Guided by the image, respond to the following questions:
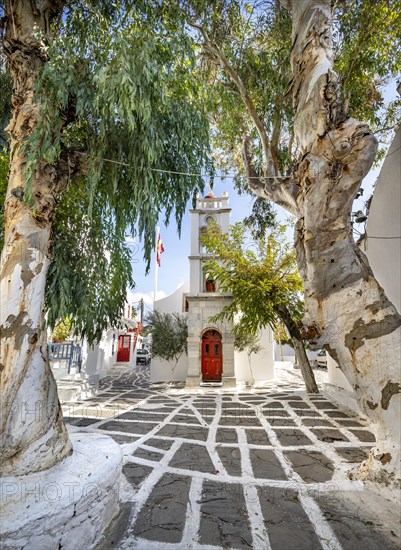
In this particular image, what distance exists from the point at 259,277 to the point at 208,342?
5062mm

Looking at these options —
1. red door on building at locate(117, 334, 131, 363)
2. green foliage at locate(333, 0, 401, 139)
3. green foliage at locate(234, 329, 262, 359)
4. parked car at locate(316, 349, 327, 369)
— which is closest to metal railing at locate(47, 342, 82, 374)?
green foliage at locate(234, 329, 262, 359)

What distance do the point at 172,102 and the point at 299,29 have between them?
2245 millimetres

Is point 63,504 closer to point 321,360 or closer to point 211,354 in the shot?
point 211,354

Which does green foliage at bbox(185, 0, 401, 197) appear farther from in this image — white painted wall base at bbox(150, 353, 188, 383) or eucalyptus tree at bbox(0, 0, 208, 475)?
white painted wall base at bbox(150, 353, 188, 383)

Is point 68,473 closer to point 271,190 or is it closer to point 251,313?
point 271,190

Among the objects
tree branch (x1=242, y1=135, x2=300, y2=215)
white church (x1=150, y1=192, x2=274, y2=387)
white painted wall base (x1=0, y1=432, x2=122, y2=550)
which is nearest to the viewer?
white painted wall base (x1=0, y1=432, x2=122, y2=550)

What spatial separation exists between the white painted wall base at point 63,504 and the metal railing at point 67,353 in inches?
300

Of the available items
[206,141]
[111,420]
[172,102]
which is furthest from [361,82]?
[111,420]

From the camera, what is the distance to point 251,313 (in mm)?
9281

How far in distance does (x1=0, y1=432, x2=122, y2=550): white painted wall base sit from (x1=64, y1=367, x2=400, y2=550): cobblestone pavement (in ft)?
0.90

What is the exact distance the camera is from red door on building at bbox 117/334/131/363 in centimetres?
2158

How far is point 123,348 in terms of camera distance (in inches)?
859

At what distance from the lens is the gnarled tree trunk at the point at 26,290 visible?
263cm

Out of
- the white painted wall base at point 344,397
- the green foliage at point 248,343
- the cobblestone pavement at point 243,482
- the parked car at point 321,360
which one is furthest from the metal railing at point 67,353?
the parked car at point 321,360
